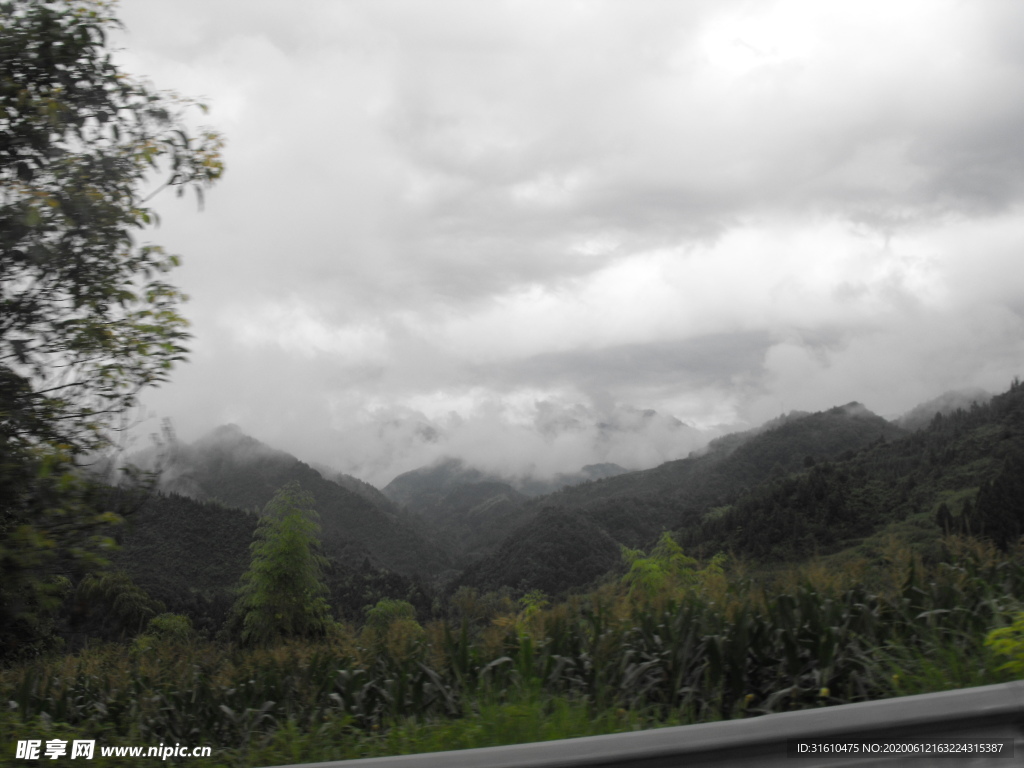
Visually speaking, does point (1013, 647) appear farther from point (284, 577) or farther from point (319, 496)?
point (319, 496)

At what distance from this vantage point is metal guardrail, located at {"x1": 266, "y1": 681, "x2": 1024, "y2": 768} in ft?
6.93

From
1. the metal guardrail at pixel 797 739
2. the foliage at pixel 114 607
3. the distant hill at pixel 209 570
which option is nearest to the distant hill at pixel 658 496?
the distant hill at pixel 209 570

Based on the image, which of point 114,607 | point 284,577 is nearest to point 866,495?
point 284,577

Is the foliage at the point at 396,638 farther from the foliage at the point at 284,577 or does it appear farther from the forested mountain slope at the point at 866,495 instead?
the forested mountain slope at the point at 866,495

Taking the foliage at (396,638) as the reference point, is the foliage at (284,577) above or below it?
below

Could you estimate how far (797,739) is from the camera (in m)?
2.15

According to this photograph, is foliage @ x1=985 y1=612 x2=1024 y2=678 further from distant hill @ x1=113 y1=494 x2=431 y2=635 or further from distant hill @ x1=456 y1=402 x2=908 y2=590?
distant hill @ x1=456 y1=402 x2=908 y2=590

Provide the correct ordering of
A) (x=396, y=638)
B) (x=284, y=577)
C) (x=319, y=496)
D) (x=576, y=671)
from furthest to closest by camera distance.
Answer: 1. (x=319, y=496)
2. (x=284, y=577)
3. (x=396, y=638)
4. (x=576, y=671)

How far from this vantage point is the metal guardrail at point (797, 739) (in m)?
2.11

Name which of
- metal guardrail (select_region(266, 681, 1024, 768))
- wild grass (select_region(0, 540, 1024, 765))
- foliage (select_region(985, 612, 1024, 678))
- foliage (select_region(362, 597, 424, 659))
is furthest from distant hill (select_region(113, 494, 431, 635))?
metal guardrail (select_region(266, 681, 1024, 768))

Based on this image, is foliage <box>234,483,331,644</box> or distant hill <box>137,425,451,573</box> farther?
distant hill <box>137,425,451,573</box>

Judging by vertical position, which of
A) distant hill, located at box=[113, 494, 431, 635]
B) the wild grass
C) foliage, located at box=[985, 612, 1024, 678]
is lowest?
distant hill, located at box=[113, 494, 431, 635]

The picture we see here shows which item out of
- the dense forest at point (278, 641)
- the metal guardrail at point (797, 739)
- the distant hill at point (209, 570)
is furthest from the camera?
the distant hill at point (209, 570)

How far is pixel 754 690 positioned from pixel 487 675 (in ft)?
6.01
